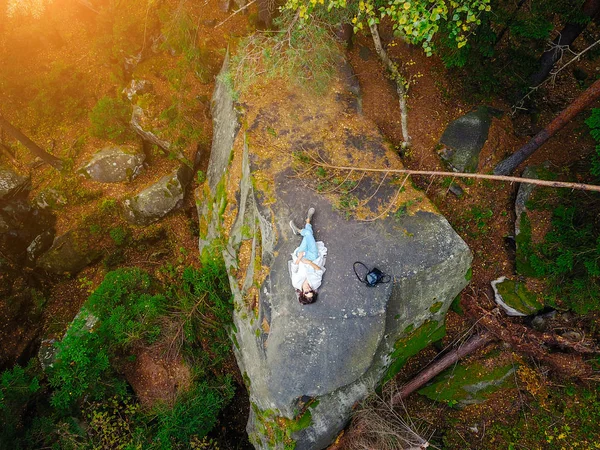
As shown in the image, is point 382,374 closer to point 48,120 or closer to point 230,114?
point 230,114

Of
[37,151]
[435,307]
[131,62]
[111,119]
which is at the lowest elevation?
[435,307]

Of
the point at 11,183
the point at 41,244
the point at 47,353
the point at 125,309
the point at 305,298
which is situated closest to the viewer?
the point at 305,298

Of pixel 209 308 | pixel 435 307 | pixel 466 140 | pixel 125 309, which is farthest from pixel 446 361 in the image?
pixel 125 309

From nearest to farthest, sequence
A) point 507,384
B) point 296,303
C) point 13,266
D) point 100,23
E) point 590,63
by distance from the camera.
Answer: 1. point 296,303
2. point 507,384
3. point 590,63
4. point 100,23
5. point 13,266

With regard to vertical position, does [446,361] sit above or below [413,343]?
below

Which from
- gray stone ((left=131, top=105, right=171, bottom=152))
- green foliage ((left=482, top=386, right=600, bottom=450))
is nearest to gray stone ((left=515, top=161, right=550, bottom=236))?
green foliage ((left=482, top=386, right=600, bottom=450))

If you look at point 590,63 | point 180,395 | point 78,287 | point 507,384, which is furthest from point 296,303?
point 590,63

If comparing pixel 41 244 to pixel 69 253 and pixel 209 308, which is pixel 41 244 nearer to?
pixel 69 253

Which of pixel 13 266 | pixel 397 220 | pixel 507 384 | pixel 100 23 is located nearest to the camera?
pixel 397 220
